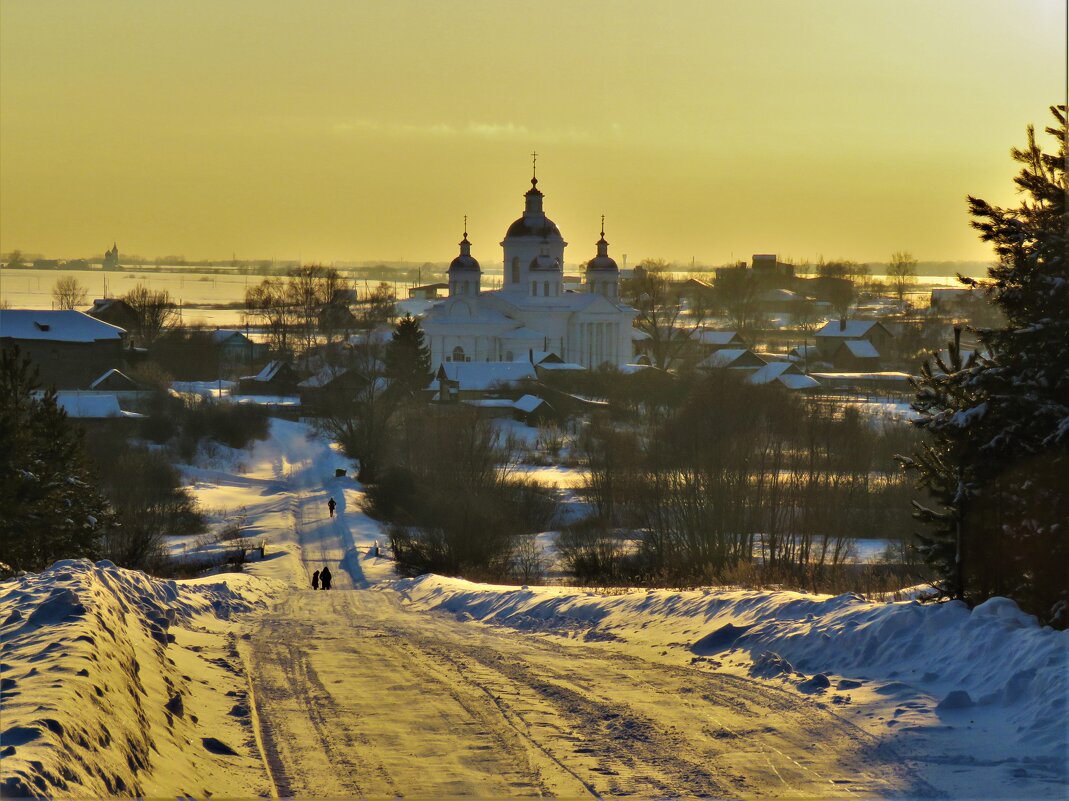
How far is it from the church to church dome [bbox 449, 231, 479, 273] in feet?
0.04

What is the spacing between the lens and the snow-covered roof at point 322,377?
63.1m

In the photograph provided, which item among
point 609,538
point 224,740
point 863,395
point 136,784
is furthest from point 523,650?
point 863,395

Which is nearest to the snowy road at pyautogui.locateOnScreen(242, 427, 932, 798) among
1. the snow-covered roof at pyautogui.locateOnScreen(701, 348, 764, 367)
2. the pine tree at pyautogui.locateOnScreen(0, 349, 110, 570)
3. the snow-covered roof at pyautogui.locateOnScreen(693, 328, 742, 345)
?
the pine tree at pyautogui.locateOnScreen(0, 349, 110, 570)

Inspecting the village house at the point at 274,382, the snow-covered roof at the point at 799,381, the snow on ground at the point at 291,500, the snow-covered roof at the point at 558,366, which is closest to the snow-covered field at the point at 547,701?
the snow on ground at the point at 291,500

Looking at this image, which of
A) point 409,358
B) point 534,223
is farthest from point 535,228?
point 409,358

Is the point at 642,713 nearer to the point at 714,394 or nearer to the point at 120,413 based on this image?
the point at 714,394

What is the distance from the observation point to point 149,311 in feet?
322

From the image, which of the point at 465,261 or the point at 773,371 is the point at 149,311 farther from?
the point at 773,371

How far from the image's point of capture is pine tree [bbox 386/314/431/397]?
64812mm

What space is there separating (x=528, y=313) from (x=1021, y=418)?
210 ft

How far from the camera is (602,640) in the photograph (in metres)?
12.1

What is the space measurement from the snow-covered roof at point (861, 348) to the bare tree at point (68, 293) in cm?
5807

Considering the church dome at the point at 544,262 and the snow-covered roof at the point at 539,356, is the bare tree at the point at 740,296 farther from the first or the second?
the snow-covered roof at the point at 539,356

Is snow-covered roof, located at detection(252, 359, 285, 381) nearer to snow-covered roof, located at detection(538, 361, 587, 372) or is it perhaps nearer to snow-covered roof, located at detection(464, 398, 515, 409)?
snow-covered roof, located at detection(464, 398, 515, 409)
